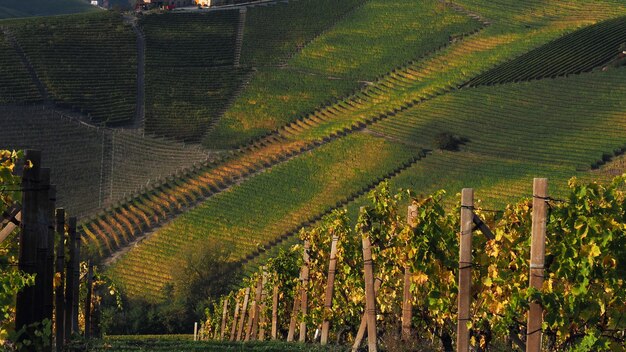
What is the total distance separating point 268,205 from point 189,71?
127 feet

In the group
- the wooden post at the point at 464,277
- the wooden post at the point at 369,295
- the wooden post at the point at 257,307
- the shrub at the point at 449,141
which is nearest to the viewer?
the wooden post at the point at 464,277

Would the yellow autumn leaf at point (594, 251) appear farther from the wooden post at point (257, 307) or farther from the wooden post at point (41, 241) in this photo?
the wooden post at point (257, 307)

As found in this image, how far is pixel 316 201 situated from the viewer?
69.9 m

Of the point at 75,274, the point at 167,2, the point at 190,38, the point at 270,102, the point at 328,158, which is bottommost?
the point at 75,274

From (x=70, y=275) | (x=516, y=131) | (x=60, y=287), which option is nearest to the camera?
(x=60, y=287)

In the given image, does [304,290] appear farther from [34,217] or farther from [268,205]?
[268,205]

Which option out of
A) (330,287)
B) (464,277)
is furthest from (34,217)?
(330,287)

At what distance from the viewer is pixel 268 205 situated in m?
70.3

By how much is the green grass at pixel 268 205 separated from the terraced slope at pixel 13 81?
20952 millimetres

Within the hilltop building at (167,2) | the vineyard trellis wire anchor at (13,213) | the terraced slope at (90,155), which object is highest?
the hilltop building at (167,2)

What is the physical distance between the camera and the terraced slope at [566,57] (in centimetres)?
8812

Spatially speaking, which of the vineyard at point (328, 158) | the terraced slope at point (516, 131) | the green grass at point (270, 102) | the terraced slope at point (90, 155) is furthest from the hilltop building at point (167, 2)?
the terraced slope at point (516, 131)

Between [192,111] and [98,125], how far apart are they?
331 inches

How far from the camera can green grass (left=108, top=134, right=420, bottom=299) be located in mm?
63875
